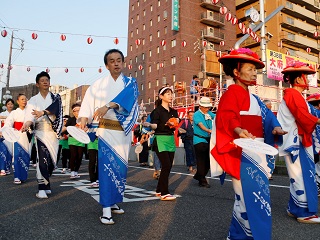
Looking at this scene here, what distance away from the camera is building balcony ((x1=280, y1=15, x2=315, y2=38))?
1561 inches

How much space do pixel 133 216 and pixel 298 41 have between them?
42.1 metres

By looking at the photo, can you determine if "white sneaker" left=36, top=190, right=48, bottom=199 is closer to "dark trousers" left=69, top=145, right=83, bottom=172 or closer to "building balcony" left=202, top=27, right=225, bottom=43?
"dark trousers" left=69, top=145, right=83, bottom=172

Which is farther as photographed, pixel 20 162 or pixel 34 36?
pixel 34 36

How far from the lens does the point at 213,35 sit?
38906mm

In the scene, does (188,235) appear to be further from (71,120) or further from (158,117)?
(71,120)

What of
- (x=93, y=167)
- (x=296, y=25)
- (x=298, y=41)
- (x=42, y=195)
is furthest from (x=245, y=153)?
(x=296, y=25)

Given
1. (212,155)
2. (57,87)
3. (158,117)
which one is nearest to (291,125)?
(212,155)

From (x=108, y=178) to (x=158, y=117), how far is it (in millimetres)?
2011

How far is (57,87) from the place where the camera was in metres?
79.6

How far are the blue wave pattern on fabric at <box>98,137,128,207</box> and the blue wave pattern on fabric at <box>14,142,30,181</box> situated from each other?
3.52 m

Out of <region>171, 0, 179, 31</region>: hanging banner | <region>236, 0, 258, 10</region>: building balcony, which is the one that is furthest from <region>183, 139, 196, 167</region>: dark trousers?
<region>236, 0, 258, 10</region>: building balcony

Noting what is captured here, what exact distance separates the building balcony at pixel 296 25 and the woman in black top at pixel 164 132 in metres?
38.9

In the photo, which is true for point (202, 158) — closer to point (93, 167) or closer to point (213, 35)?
point (93, 167)

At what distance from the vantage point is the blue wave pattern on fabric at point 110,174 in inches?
146
